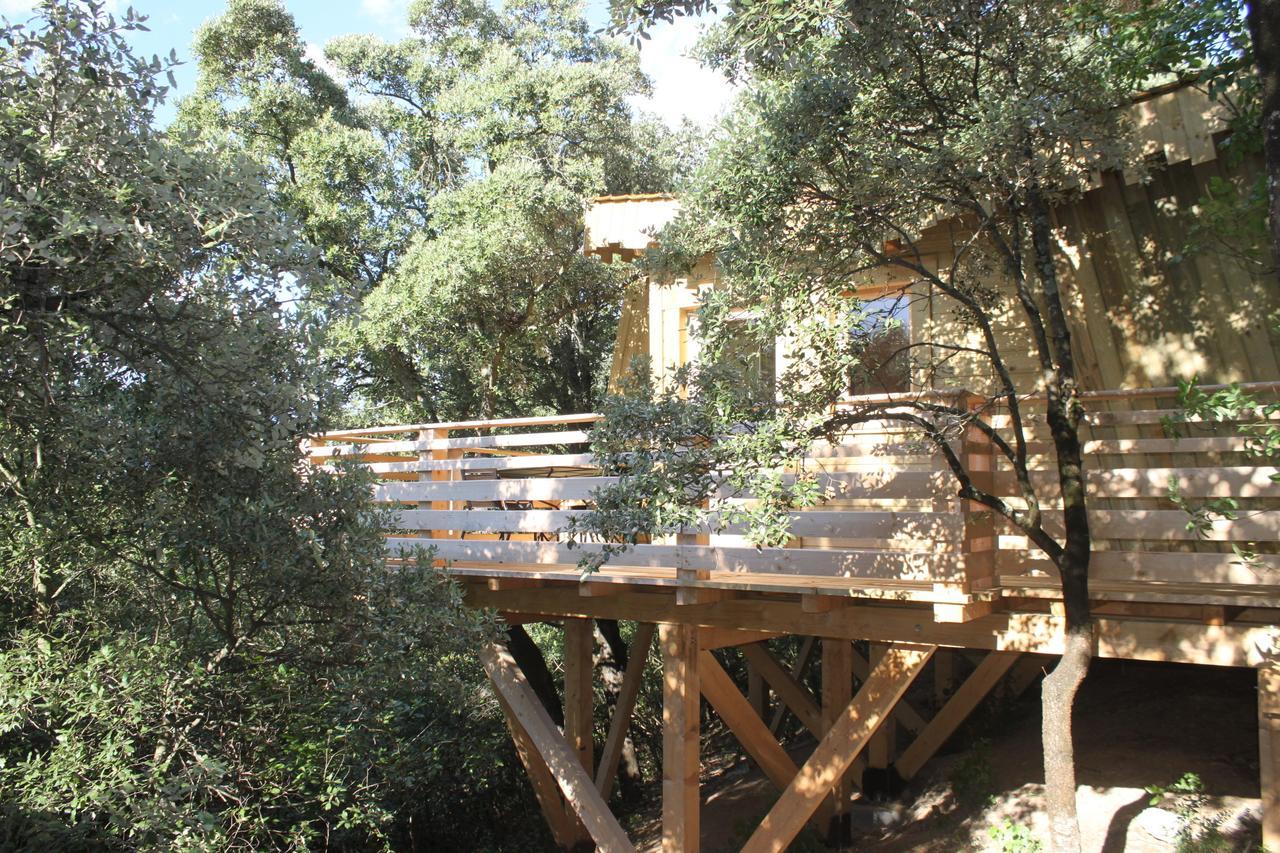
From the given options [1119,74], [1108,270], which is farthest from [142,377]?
[1108,270]

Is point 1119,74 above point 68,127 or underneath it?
above

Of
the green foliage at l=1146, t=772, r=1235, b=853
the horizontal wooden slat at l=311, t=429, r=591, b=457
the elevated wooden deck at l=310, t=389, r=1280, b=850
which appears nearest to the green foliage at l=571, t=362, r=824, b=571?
the elevated wooden deck at l=310, t=389, r=1280, b=850

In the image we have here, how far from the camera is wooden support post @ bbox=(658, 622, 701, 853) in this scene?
6781 mm

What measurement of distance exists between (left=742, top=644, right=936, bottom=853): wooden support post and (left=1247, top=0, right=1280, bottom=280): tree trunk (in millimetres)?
3076

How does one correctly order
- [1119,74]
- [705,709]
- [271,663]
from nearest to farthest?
1. [1119,74]
2. [271,663]
3. [705,709]

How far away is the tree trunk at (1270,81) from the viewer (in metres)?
3.85

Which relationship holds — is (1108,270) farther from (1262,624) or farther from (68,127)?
(68,127)

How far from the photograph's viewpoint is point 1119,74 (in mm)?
5305

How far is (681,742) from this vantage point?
22.5 ft

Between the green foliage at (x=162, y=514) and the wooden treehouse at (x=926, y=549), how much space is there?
90 centimetres

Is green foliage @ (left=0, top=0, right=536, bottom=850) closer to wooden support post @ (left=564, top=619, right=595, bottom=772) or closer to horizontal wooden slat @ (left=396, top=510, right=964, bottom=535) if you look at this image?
horizontal wooden slat @ (left=396, top=510, right=964, bottom=535)

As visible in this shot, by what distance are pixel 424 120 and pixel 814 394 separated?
1260cm

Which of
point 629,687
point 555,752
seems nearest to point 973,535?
point 555,752

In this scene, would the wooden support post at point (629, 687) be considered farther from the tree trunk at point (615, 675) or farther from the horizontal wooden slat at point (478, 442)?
the horizontal wooden slat at point (478, 442)
